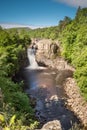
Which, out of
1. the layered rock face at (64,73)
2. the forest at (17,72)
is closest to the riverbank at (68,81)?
the layered rock face at (64,73)

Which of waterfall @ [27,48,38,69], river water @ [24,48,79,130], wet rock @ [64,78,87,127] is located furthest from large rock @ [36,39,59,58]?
wet rock @ [64,78,87,127]

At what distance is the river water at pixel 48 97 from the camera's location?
109 ft

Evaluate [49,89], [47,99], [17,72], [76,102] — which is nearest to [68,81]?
[49,89]

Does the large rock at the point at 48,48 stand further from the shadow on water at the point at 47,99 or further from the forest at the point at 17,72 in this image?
the shadow on water at the point at 47,99

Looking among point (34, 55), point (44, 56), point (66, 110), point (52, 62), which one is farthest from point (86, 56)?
point (34, 55)

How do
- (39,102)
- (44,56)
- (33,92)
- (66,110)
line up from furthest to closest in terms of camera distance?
1. (44,56)
2. (33,92)
3. (39,102)
4. (66,110)

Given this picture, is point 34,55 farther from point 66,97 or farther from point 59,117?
point 59,117

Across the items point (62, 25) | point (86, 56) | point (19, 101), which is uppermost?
point (62, 25)

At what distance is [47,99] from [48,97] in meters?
1.13

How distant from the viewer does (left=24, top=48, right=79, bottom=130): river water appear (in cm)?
3316

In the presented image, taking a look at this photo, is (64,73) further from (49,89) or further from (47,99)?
(47,99)

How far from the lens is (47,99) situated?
135 ft

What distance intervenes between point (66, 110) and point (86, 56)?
1089cm

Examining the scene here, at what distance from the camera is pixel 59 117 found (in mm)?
33531
